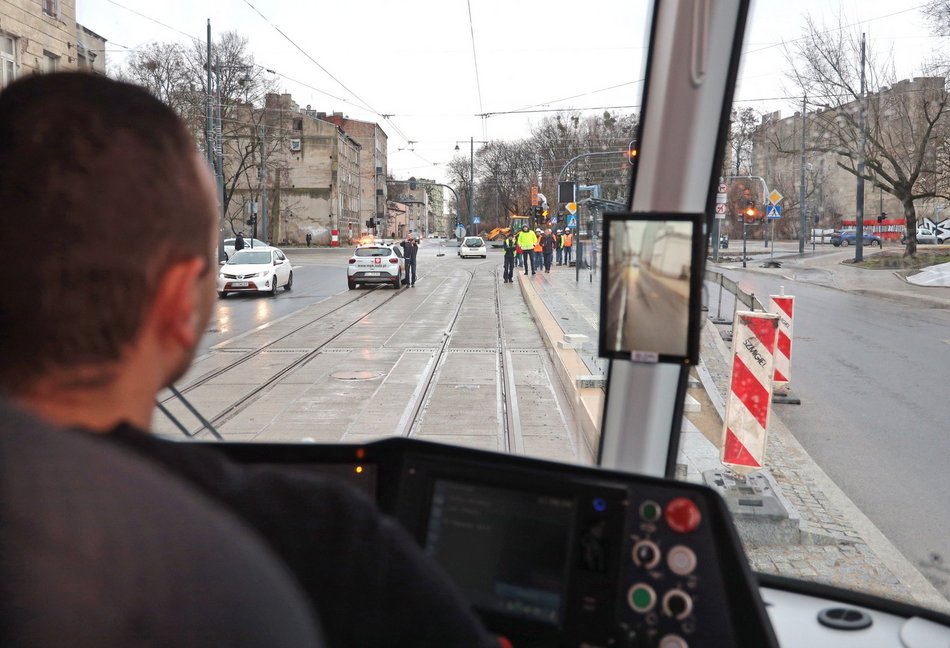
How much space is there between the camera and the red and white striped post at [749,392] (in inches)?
183

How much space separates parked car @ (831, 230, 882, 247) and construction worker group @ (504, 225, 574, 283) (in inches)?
358

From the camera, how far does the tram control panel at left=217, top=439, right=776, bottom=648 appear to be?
1.55 metres

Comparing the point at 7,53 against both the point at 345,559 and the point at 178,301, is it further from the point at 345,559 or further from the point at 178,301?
the point at 345,559

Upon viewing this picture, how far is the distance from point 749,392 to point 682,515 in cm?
349

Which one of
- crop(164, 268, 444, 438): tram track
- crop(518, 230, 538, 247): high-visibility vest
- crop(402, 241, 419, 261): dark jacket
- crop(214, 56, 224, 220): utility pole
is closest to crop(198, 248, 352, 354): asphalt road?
crop(164, 268, 444, 438): tram track

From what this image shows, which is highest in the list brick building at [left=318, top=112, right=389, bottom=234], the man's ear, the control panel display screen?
brick building at [left=318, top=112, right=389, bottom=234]

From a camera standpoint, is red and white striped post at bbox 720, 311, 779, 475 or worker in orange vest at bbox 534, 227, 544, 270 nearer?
red and white striped post at bbox 720, 311, 779, 475

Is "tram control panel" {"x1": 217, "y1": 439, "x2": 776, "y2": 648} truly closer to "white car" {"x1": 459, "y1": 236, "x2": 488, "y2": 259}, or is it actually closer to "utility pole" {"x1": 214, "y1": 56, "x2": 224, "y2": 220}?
"utility pole" {"x1": 214, "y1": 56, "x2": 224, "y2": 220}

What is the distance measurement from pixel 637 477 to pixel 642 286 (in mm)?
639

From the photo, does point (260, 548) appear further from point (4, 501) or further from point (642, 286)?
point (642, 286)

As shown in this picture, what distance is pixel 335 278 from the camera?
27891mm

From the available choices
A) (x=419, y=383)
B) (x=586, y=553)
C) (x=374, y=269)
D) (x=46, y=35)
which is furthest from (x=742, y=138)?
(x=374, y=269)

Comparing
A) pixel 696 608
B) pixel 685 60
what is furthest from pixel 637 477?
pixel 685 60

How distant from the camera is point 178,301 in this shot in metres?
0.80
